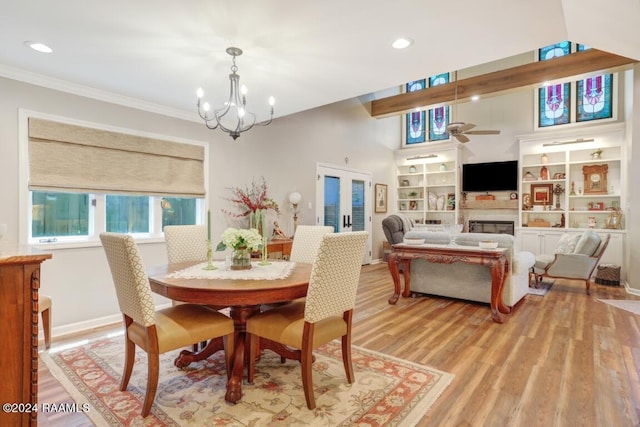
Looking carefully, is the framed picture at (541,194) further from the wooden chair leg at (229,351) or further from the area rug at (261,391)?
the wooden chair leg at (229,351)

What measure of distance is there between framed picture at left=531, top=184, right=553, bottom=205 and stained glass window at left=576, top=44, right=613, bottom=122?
4.41 ft

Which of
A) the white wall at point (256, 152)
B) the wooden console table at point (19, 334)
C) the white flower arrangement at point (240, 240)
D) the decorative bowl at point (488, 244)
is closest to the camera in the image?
the wooden console table at point (19, 334)

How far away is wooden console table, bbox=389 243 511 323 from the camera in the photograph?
3523 mm

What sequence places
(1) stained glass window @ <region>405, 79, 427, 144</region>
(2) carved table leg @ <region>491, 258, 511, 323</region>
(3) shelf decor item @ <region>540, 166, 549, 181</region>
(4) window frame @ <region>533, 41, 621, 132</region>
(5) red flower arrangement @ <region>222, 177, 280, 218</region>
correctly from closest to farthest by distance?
(2) carved table leg @ <region>491, 258, 511, 323</region> → (5) red flower arrangement @ <region>222, 177, 280, 218</region> → (4) window frame @ <region>533, 41, 621, 132</region> → (3) shelf decor item @ <region>540, 166, 549, 181</region> → (1) stained glass window @ <region>405, 79, 427, 144</region>

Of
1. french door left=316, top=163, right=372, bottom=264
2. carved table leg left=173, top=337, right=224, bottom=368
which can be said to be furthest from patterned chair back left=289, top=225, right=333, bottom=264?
french door left=316, top=163, right=372, bottom=264

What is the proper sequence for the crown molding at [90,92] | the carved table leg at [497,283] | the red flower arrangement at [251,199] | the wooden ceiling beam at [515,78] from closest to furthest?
the crown molding at [90,92]
the carved table leg at [497,283]
the wooden ceiling beam at [515,78]
the red flower arrangement at [251,199]

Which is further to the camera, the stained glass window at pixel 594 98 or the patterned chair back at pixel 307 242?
the stained glass window at pixel 594 98

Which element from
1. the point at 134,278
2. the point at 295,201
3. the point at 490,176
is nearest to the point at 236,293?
the point at 134,278

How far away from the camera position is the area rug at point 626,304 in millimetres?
3878

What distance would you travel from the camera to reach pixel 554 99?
6531 mm

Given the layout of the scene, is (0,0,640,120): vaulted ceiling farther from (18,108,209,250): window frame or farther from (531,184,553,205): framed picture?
(531,184,553,205): framed picture

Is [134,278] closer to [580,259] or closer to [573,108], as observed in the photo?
[580,259]

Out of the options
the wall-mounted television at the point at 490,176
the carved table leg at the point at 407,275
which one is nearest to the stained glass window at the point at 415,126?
the wall-mounted television at the point at 490,176

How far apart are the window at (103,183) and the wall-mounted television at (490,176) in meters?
5.75
